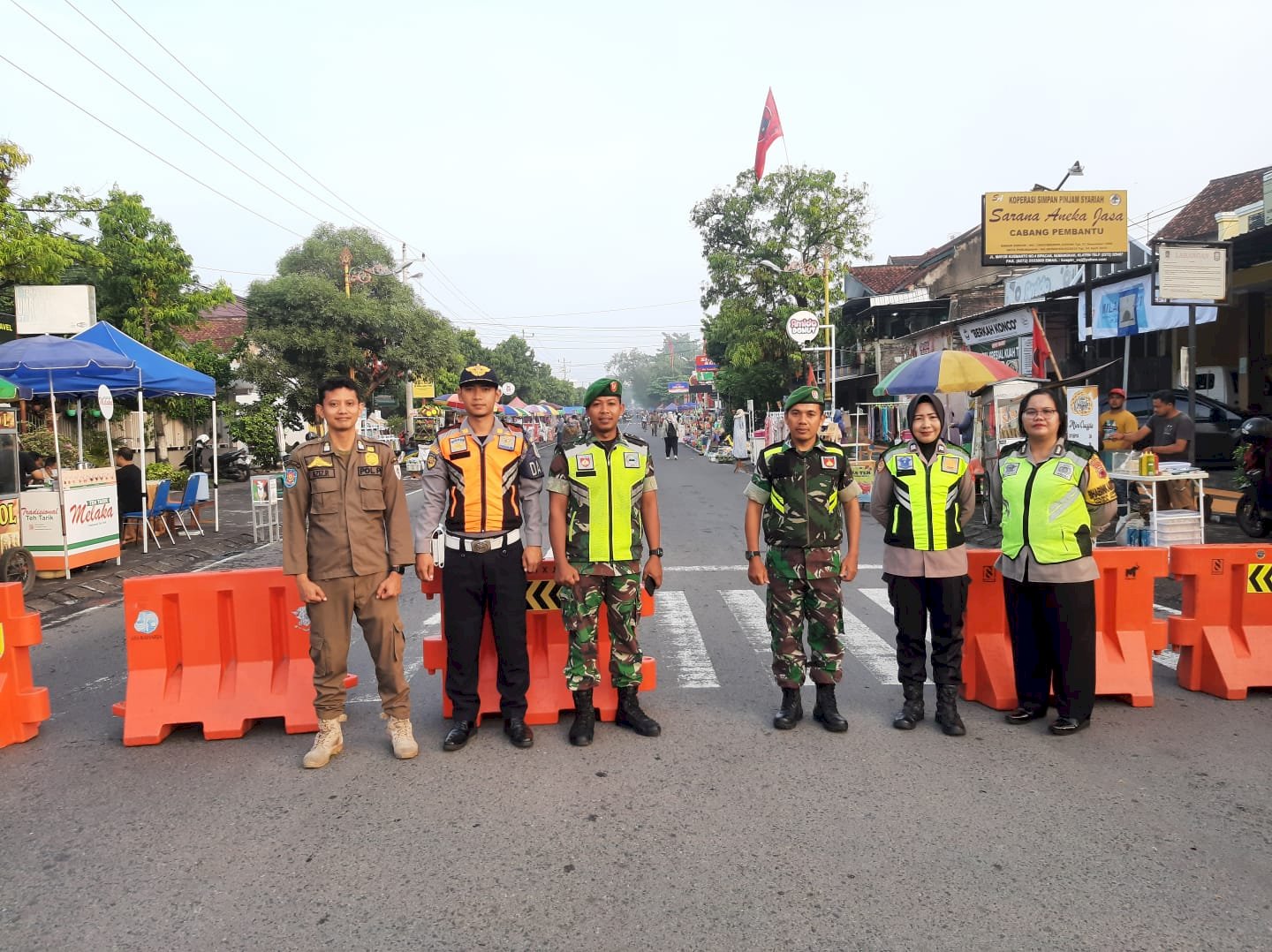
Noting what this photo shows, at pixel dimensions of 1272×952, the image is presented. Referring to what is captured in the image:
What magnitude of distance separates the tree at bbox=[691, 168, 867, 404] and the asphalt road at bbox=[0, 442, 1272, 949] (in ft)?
89.1

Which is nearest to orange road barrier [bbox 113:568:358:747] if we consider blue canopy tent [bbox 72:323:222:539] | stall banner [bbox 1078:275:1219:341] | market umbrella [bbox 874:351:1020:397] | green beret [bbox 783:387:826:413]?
green beret [bbox 783:387:826:413]

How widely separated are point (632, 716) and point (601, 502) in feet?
4.00

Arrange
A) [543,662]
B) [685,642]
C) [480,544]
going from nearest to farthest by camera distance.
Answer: [480,544], [543,662], [685,642]

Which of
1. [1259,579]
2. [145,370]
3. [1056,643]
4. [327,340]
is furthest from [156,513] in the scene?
[327,340]

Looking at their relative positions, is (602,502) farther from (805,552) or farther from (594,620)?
(805,552)

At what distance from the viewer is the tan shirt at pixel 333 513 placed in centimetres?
Answer: 440

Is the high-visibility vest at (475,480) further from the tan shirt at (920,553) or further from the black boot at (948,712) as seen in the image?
the black boot at (948,712)

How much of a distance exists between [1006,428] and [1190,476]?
145 inches

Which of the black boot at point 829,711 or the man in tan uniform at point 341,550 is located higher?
the man in tan uniform at point 341,550

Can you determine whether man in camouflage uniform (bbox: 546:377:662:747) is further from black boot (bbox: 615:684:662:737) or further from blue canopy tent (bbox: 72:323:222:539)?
blue canopy tent (bbox: 72:323:222:539)

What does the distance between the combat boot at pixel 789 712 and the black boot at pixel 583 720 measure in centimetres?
103

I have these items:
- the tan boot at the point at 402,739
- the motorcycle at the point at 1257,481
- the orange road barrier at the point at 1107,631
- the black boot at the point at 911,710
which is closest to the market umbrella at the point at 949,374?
the motorcycle at the point at 1257,481

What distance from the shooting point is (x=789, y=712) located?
4.85m

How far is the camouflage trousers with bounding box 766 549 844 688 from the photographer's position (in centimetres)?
469
